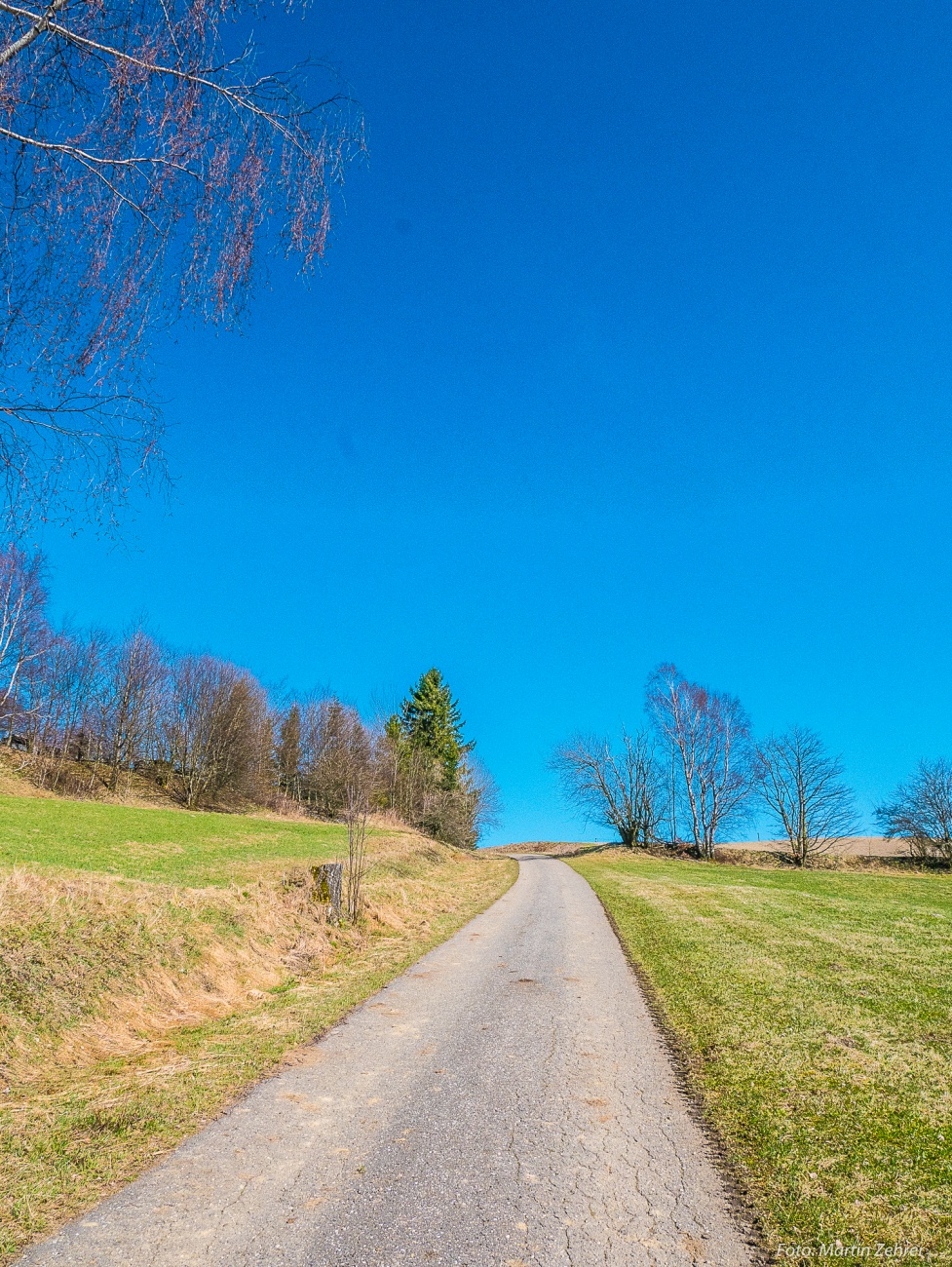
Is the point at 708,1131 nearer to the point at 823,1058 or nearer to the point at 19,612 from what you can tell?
the point at 823,1058

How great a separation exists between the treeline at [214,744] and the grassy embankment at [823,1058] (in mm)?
28895

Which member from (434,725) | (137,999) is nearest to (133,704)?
(434,725)

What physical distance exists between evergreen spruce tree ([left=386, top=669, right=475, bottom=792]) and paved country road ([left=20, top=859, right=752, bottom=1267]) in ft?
136

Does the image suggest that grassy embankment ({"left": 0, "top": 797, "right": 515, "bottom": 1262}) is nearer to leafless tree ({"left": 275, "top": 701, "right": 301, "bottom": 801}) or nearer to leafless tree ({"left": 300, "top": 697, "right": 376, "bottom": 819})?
leafless tree ({"left": 300, "top": 697, "right": 376, "bottom": 819})

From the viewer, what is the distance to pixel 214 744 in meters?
47.2

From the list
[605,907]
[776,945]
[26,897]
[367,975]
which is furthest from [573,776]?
[26,897]

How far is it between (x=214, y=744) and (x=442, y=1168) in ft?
158

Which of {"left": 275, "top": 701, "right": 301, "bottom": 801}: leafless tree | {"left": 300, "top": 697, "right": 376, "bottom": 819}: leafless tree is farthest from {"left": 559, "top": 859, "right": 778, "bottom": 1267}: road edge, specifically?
{"left": 275, "top": 701, "right": 301, "bottom": 801}: leafless tree

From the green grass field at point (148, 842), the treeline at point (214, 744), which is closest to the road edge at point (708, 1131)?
the green grass field at point (148, 842)

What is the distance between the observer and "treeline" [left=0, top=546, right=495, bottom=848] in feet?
135

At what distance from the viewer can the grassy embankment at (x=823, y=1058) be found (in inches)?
132

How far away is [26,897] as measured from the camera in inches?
277

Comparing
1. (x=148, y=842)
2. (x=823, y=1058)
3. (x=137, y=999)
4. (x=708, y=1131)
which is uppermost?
(x=148, y=842)

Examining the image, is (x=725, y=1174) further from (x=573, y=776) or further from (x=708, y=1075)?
(x=573, y=776)
